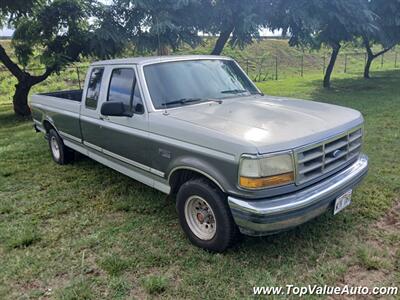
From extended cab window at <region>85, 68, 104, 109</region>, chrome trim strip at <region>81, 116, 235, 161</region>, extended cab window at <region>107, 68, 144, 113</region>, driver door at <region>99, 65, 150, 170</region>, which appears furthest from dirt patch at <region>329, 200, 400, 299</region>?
extended cab window at <region>85, 68, 104, 109</region>

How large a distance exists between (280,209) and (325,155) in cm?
75

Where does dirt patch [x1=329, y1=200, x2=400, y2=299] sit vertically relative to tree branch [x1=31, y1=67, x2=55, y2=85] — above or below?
below

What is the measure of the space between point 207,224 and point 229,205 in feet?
1.79

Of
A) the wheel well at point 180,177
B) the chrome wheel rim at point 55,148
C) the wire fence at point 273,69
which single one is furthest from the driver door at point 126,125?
the wire fence at point 273,69

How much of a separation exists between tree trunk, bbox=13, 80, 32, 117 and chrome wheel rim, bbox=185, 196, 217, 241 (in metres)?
10.9

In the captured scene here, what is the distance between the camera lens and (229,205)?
305 centimetres

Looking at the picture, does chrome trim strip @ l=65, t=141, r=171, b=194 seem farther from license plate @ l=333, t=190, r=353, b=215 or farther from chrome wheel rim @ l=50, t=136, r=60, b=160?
license plate @ l=333, t=190, r=353, b=215

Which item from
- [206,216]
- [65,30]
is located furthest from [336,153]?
[65,30]

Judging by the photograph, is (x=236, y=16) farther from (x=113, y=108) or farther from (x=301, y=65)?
(x=301, y=65)

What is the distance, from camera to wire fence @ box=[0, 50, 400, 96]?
1916cm

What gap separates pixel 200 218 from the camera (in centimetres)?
353

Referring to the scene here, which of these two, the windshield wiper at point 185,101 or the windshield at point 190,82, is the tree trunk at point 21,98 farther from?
the windshield wiper at point 185,101

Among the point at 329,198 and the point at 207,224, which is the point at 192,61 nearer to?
the point at 207,224

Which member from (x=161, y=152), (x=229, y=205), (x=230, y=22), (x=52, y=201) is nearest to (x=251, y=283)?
(x=229, y=205)
